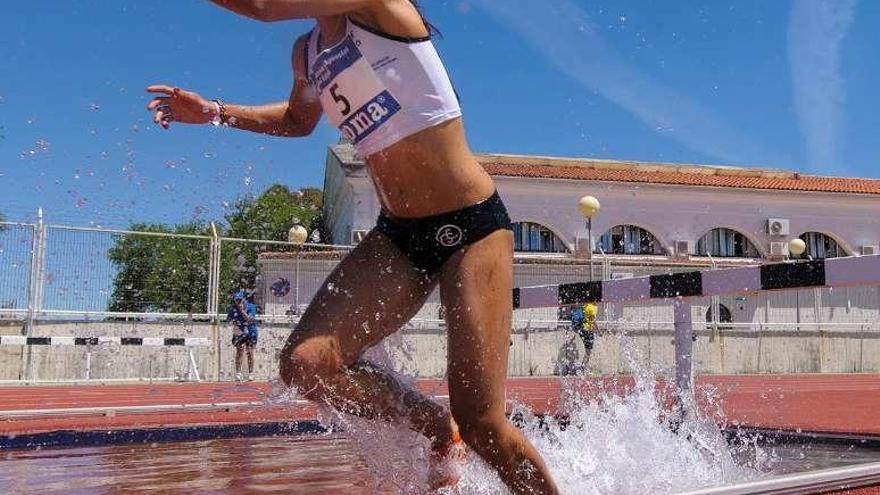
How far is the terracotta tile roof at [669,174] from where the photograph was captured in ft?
123

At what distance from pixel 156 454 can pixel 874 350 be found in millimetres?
24426

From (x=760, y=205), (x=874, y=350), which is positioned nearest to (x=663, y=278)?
(x=874, y=350)

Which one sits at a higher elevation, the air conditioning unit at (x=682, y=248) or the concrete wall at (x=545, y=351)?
the air conditioning unit at (x=682, y=248)

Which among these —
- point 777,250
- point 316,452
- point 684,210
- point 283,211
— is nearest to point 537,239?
point 684,210

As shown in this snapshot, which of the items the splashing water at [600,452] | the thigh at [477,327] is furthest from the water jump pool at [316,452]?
the thigh at [477,327]

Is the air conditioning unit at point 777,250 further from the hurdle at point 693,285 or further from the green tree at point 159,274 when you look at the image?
the hurdle at point 693,285

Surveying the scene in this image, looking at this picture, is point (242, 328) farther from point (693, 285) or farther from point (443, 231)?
point (443, 231)

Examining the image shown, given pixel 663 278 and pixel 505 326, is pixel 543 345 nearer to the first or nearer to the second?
pixel 663 278

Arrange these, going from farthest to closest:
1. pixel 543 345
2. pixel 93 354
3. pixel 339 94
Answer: pixel 543 345 < pixel 93 354 < pixel 339 94

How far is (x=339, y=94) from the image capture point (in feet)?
9.57

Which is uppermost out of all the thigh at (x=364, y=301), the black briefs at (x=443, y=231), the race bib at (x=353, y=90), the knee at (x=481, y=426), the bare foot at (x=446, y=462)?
the race bib at (x=353, y=90)

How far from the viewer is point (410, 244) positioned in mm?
2986

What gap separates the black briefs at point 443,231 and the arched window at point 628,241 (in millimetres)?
35386

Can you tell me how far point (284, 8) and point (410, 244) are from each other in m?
0.86
